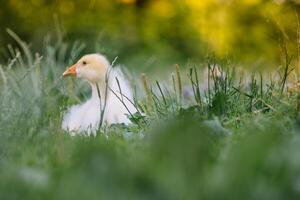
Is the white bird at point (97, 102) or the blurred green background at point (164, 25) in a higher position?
the blurred green background at point (164, 25)

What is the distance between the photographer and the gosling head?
189 inches

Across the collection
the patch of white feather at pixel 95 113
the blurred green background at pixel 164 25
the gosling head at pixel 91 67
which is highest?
the blurred green background at pixel 164 25

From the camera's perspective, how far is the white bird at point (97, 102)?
167 inches

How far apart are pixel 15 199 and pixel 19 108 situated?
1.47 metres

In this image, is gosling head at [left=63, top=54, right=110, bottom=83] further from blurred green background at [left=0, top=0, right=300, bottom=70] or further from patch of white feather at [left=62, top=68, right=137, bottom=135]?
blurred green background at [left=0, top=0, right=300, bottom=70]

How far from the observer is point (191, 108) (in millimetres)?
3525

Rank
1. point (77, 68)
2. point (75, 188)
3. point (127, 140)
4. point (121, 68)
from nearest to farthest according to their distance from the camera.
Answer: point (75, 188) → point (127, 140) → point (77, 68) → point (121, 68)

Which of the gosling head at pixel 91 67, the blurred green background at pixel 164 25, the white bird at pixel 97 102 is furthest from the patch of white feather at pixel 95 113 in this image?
the blurred green background at pixel 164 25

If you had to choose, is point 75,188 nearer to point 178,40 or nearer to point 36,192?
point 36,192

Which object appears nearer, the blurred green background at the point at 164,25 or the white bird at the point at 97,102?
the white bird at the point at 97,102

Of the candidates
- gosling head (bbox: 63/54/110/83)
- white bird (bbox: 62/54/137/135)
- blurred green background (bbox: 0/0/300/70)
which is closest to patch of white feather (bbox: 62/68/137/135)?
white bird (bbox: 62/54/137/135)

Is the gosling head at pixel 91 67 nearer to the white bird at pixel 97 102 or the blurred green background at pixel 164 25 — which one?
the white bird at pixel 97 102

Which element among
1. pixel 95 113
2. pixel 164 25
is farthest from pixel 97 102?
pixel 164 25

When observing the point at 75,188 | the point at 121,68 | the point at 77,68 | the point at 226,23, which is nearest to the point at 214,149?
the point at 75,188
